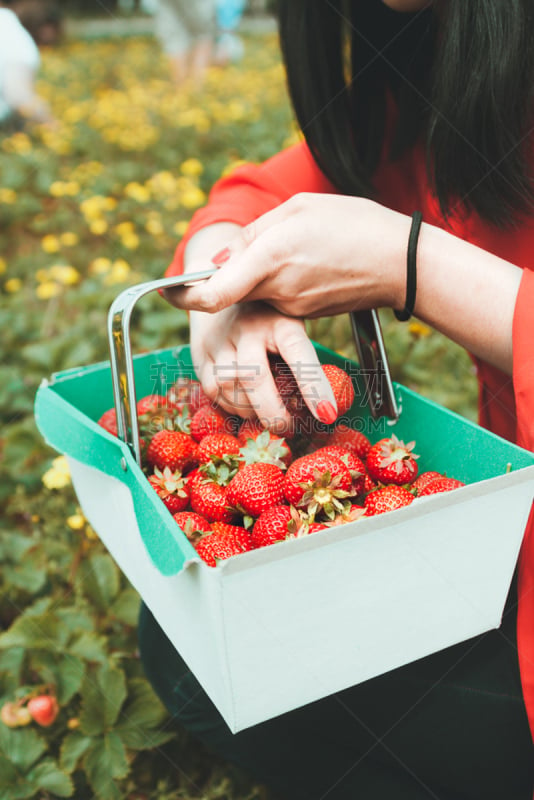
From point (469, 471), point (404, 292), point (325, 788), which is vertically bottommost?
point (325, 788)

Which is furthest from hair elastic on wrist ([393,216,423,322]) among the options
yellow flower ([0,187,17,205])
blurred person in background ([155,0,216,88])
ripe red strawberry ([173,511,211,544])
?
blurred person in background ([155,0,216,88])

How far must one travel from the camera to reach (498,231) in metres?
0.88

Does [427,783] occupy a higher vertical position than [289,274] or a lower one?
lower

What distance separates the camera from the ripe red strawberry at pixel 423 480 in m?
0.70

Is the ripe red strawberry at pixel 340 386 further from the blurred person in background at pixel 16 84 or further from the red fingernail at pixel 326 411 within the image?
the blurred person in background at pixel 16 84

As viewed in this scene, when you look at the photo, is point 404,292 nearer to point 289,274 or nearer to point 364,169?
point 289,274

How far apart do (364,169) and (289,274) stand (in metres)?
0.36

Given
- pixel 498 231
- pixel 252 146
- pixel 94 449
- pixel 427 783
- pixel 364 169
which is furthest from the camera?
pixel 252 146

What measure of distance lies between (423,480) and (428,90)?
0.53 meters

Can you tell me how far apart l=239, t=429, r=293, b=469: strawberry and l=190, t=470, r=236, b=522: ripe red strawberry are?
0.04m

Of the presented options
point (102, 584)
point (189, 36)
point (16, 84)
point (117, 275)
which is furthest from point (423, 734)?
point (189, 36)

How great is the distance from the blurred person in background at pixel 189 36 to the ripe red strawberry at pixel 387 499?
514cm

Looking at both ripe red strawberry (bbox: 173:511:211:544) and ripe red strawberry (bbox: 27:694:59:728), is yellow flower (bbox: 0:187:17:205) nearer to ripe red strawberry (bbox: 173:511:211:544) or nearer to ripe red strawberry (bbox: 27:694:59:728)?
ripe red strawberry (bbox: 27:694:59:728)

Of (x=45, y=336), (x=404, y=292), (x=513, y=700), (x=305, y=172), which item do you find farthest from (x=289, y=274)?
(x=45, y=336)
